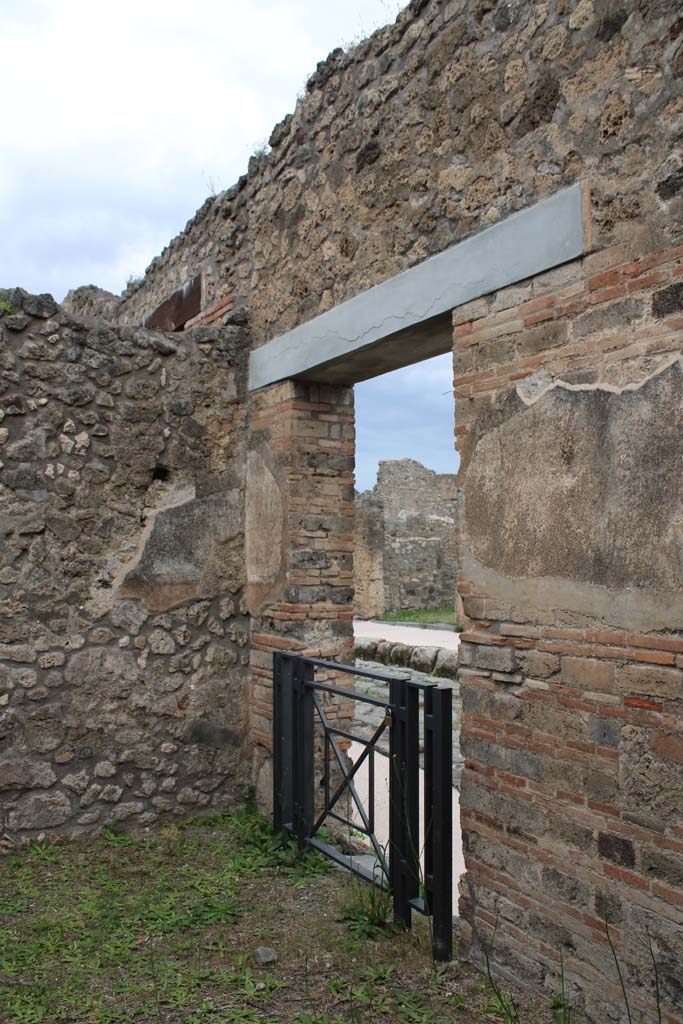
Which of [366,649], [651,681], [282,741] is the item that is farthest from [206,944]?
[366,649]

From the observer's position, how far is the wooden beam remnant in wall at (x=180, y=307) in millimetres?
5781

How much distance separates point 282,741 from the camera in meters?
4.46

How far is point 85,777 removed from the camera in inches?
177

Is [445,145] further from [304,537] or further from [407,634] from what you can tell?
[407,634]

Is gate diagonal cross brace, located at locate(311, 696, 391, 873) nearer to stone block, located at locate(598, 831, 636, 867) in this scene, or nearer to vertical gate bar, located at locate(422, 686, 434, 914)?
vertical gate bar, located at locate(422, 686, 434, 914)

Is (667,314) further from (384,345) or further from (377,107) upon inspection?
(377,107)

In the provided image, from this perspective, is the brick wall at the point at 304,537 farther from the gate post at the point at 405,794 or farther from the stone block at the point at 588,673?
the stone block at the point at 588,673

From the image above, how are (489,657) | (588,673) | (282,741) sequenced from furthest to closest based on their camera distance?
1. (282,741)
2. (489,657)
3. (588,673)

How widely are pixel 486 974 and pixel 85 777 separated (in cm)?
241

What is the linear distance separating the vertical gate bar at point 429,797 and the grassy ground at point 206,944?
0.26 m

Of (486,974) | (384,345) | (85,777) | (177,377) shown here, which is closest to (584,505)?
(384,345)

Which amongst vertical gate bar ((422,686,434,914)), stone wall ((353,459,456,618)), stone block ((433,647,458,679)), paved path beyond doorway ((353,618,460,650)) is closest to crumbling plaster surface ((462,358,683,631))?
vertical gate bar ((422,686,434,914))

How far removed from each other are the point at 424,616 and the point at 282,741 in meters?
12.9

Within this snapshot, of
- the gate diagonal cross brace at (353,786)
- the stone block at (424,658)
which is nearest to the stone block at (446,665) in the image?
the stone block at (424,658)
